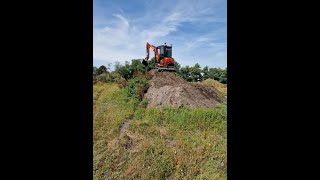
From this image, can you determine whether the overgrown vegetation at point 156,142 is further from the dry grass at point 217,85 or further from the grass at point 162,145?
the dry grass at point 217,85

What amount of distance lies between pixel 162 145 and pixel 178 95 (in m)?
3.13

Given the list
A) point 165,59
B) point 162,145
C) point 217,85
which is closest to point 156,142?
point 162,145

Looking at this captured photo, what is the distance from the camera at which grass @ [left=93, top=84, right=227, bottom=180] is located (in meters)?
4.07

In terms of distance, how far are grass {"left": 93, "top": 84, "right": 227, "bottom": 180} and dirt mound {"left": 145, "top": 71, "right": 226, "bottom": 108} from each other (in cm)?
66

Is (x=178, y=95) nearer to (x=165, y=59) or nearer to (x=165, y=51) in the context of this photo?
(x=165, y=59)

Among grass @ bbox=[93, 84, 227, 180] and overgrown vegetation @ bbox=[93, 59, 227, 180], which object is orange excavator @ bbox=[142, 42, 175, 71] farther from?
grass @ bbox=[93, 84, 227, 180]

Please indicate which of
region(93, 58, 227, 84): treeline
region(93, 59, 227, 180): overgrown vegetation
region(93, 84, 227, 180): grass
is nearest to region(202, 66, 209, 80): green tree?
region(93, 58, 227, 84): treeline

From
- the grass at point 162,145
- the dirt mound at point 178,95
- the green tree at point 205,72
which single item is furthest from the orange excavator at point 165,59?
the grass at point 162,145

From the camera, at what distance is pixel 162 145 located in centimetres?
473
